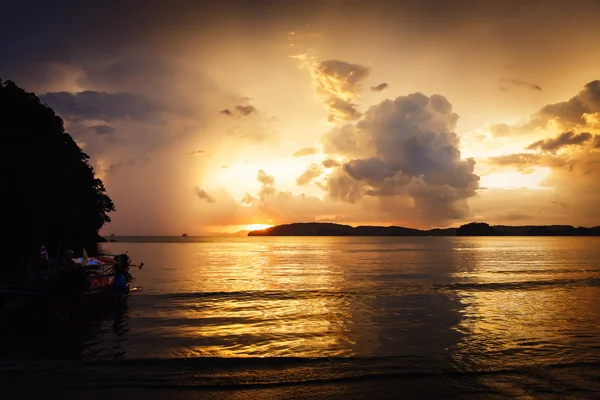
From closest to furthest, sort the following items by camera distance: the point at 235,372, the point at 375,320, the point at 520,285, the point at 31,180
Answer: the point at 235,372
the point at 375,320
the point at 520,285
the point at 31,180

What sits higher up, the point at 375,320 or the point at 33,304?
the point at 33,304

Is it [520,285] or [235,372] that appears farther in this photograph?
[520,285]

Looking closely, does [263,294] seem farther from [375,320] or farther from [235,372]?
[235,372]

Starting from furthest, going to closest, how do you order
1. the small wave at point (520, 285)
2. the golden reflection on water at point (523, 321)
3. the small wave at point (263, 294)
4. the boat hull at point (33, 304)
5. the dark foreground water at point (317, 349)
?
the small wave at point (520, 285) → the small wave at point (263, 294) → the boat hull at point (33, 304) → the golden reflection on water at point (523, 321) → the dark foreground water at point (317, 349)

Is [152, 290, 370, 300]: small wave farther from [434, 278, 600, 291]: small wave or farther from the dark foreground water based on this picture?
[434, 278, 600, 291]: small wave

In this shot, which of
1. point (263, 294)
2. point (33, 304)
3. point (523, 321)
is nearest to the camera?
point (33, 304)

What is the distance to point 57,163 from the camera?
154 feet

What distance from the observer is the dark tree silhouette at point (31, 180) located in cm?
4075

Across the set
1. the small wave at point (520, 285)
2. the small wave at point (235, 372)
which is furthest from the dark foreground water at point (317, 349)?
the small wave at point (520, 285)

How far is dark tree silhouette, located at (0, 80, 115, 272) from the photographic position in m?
40.8

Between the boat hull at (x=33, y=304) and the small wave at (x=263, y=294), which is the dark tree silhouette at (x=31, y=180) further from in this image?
the boat hull at (x=33, y=304)

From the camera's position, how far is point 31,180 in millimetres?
42250

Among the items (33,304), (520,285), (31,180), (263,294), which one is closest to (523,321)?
(520,285)

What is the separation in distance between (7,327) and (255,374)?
1338 cm
